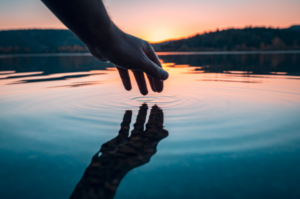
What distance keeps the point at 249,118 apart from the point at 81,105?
83.5 inches

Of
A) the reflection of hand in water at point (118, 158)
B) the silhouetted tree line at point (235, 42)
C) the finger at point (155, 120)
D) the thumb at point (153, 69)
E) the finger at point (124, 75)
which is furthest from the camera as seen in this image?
the silhouetted tree line at point (235, 42)

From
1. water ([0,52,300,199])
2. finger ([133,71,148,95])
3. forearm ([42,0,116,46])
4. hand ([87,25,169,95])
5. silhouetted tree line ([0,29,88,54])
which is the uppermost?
silhouetted tree line ([0,29,88,54])

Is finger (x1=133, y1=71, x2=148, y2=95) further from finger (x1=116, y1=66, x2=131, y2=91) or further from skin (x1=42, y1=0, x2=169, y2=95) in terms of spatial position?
skin (x1=42, y1=0, x2=169, y2=95)

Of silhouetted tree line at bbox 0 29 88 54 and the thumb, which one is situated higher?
silhouetted tree line at bbox 0 29 88 54

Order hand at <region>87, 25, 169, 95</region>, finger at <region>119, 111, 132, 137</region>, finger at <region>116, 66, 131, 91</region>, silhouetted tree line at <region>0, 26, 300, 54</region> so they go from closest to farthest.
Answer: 1. hand at <region>87, 25, 169, 95</region>
2. finger at <region>119, 111, 132, 137</region>
3. finger at <region>116, 66, 131, 91</region>
4. silhouetted tree line at <region>0, 26, 300, 54</region>

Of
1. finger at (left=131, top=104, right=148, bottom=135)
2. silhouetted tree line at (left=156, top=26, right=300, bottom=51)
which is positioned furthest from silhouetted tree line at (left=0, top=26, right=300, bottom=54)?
finger at (left=131, top=104, right=148, bottom=135)

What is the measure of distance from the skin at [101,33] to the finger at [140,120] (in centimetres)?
54

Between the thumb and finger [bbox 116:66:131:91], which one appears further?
finger [bbox 116:66:131:91]

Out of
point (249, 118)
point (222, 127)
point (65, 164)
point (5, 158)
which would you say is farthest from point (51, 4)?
point (249, 118)

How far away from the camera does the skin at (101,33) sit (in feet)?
3.90

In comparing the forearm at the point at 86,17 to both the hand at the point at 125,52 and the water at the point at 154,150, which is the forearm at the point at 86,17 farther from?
the water at the point at 154,150

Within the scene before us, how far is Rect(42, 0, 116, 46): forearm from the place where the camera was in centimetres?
117

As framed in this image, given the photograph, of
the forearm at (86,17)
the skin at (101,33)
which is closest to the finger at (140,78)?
the skin at (101,33)

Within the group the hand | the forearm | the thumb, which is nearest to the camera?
the forearm
